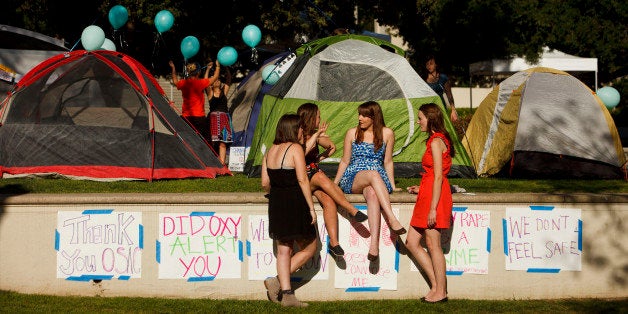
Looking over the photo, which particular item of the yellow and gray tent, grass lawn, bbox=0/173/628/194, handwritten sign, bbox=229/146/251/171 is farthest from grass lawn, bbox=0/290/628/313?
handwritten sign, bbox=229/146/251/171

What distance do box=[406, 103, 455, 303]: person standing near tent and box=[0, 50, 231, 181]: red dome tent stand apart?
4.45 metres

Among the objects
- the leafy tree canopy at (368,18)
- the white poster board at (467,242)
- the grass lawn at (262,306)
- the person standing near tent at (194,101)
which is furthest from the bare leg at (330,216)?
the leafy tree canopy at (368,18)

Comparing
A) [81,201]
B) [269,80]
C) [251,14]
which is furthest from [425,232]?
[251,14]

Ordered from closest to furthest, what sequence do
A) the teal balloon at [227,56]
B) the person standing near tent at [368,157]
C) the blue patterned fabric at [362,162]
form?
1. the person standing near tent at [368,157]
2. the blue patterned fabric at [362,162]
3. the teal balloon at [227,56]

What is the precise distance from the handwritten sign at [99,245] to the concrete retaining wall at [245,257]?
2.2 inches

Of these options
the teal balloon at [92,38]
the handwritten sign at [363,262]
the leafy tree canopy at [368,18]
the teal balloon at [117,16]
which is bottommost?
the handwritten sign at [363,262]

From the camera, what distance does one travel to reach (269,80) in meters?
14.2

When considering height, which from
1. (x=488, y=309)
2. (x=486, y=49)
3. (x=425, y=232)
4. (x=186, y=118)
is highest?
(x=486, y=49)

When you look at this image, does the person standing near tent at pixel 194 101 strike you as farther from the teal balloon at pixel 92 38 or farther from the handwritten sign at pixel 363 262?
the handwritten sign at pixel 363 262

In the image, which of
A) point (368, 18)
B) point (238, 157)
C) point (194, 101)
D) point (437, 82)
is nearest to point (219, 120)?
point (194, 101)

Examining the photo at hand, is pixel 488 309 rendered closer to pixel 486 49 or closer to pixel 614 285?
pixel 614 285

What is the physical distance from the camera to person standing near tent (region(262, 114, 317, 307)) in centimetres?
755

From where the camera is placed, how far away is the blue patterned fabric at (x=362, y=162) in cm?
830

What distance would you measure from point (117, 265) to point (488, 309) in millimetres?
3255
